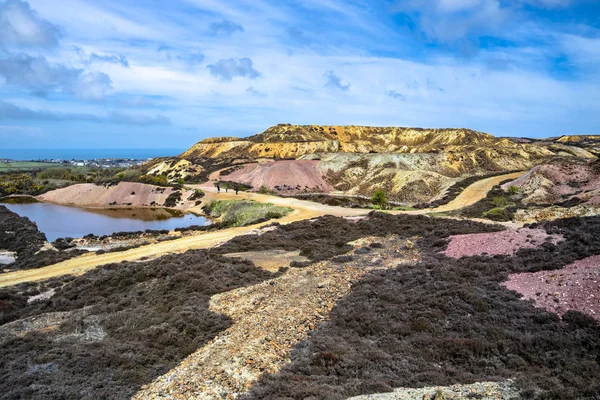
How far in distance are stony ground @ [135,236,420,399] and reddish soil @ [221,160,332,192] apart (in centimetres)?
5543

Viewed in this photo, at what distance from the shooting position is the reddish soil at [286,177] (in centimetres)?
7419

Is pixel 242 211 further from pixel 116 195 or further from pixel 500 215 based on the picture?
pixel 116 195

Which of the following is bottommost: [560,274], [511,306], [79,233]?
[79,233]

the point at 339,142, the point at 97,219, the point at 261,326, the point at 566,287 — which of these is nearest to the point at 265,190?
the point at 97,219

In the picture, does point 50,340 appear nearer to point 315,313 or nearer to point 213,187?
point 315,313

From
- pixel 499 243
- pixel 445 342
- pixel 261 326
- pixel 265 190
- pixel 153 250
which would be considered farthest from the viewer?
pixel 265 190

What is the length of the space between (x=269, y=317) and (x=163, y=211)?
53386mm

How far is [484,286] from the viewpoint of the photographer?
13.6m

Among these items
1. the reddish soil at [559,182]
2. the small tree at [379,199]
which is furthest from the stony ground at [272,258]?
the reddish soil at [559,182]

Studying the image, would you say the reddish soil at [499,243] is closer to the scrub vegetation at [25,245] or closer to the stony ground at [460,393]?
the stony ground at [460,393]

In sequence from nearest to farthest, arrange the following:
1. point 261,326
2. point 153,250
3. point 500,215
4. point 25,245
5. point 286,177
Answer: point 261,326 → point 153,250 → point 500,215 → point 25,245 → point 286,177

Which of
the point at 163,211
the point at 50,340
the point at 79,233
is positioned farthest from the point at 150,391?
the point at 163,211

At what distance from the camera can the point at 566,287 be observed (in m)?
11.7

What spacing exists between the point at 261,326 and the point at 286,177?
6489 cm
